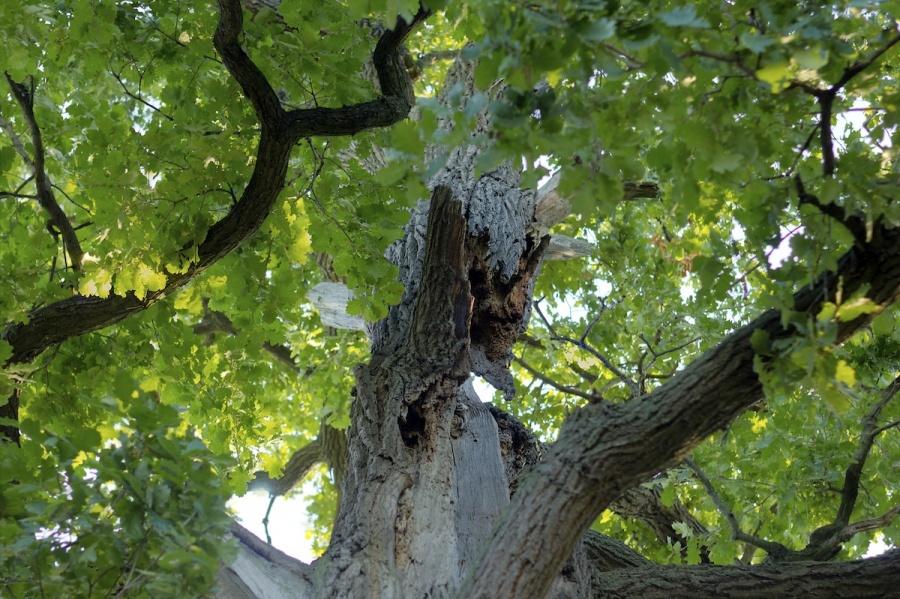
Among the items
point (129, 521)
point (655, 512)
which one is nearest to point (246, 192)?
point (129, 521)

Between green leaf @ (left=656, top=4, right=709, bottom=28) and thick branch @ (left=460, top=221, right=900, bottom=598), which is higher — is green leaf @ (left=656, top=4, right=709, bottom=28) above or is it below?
above

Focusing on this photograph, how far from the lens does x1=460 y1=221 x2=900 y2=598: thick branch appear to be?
207cm

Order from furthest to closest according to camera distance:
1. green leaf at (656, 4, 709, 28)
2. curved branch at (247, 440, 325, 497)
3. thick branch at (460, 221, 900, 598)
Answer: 1. curved branch at (247, 440, 325, 497)
2. thick branch at (460, 221, 900, 598)
3. green leaf at (656, 4, 709, 28)

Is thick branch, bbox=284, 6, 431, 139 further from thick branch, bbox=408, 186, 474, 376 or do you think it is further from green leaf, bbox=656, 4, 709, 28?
green leaf, bbox=656, 4, 709, 28

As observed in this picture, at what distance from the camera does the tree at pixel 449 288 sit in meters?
1.95

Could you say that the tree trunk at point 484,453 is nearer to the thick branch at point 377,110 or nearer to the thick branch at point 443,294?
the thick branch at point 443,294

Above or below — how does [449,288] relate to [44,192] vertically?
below

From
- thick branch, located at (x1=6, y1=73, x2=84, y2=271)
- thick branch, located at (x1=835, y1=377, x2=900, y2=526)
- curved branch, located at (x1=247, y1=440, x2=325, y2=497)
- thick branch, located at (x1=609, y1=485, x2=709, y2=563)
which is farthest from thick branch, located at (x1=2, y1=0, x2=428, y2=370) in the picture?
curved branch, located at (x1=247, y1=440, x2=325, y2=497)

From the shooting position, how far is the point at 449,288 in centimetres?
370

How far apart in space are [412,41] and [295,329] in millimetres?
3309

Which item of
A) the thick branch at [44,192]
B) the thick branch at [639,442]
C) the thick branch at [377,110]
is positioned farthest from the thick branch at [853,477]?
the thick branch at [44,192]

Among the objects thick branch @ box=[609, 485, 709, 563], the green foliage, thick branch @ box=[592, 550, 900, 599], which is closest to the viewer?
the green foliage

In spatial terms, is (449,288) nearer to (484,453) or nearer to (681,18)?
(484,453)

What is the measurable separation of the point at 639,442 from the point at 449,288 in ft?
5.61
